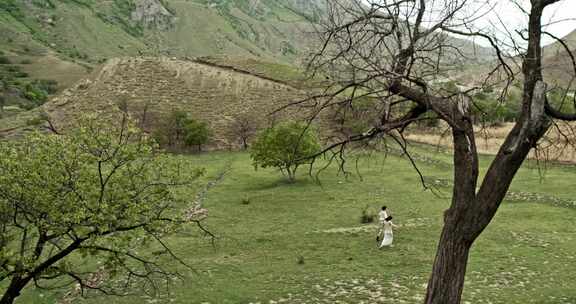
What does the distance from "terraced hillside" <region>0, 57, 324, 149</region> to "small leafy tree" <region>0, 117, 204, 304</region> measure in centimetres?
5613

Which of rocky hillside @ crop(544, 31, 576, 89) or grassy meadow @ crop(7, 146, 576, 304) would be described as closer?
rocky hillside @ crop(544, 31, 576, 89)

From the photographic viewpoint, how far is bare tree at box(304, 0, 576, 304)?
738cm

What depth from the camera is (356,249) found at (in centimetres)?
2119

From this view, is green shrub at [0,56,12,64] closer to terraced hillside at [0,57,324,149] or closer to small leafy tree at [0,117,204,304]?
terraced hillside at [0,57,324,149]

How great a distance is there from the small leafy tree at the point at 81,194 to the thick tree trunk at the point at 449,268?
6952mm

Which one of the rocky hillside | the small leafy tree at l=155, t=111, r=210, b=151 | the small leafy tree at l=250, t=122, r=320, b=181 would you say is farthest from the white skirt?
the small leafy tree at l=155, t=111, r=210, b=151

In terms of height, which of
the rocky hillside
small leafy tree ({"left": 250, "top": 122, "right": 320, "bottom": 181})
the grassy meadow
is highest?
the rocky hillside

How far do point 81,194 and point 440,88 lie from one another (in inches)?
356

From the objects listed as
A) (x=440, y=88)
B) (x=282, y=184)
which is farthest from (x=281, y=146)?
(x=440, y=88)

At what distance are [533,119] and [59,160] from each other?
35.2ft

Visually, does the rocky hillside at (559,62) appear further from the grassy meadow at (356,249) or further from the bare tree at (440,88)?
the grassy meadow at (356,249)

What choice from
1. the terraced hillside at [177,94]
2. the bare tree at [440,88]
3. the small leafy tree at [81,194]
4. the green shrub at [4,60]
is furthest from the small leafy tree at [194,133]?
the green shrub at [4,60]

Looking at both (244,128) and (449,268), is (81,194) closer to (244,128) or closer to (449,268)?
(449,268)

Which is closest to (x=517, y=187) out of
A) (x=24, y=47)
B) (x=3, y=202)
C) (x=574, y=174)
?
(x=574, y=174)
